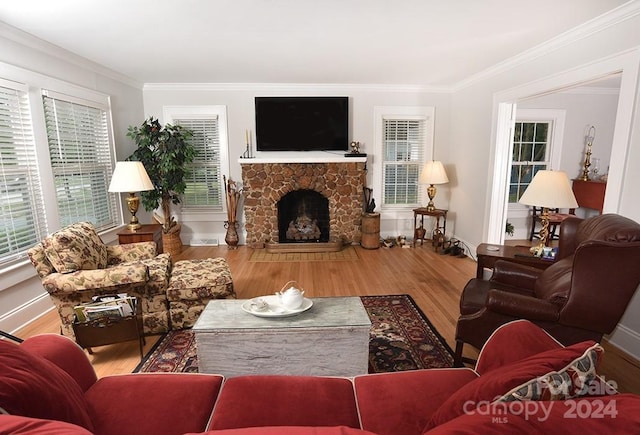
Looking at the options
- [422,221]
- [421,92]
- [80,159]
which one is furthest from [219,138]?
[422,221]

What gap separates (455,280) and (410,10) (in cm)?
289

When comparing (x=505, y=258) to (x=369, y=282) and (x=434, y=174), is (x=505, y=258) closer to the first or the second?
(x=369, y=282)

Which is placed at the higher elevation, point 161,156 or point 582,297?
point 161,156

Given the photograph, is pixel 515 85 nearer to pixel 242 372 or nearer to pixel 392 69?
pixel 392 69

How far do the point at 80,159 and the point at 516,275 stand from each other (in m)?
4.57

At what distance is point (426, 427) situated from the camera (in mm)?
1188

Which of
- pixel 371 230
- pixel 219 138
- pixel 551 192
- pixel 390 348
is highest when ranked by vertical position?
pixel 219 138

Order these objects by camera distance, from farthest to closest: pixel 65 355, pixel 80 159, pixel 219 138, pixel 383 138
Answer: pixel 383 138
pixel 219 138
pixel 80 159
pixel 65 355

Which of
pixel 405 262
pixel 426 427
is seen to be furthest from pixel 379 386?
pixel 405 262

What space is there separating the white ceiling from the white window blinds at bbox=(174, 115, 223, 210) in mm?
1035

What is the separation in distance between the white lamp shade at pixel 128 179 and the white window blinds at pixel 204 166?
66.2 inches

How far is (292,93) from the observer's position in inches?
208

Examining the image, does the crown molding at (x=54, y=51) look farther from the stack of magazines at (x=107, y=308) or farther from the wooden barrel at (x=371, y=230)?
the wooden barrel at (x=371, y=230)

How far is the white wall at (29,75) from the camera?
9.58ft
